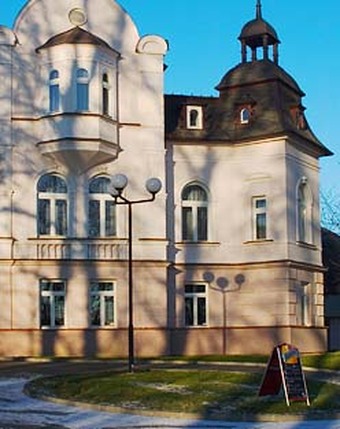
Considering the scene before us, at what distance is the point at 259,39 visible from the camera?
39.6 m

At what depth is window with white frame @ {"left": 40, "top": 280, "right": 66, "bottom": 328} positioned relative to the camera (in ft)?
110

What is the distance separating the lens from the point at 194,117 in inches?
1476

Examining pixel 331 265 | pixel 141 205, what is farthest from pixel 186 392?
pixel 331 265

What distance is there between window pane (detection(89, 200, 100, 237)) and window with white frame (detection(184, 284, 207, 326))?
4306mm

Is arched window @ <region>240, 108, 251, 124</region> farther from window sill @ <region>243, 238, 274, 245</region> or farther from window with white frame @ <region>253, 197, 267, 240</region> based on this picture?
window sill @ <region>243, 238, 274, 245</region>

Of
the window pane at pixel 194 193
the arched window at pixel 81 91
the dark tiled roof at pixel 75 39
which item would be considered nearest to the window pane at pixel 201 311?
the window pane at pixel 194 193

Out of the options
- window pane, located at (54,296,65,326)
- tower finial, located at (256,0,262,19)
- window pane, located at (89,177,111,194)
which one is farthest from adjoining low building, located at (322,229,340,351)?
window pane, located at (54,296,65,326)

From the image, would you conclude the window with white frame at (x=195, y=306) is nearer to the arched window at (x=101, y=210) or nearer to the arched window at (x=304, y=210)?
the arched window at (x=101, y=210)

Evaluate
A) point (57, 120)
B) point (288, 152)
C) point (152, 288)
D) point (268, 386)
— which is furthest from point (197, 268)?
point (268, 386)

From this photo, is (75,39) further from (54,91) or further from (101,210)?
(101,210)

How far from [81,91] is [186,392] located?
17053mm

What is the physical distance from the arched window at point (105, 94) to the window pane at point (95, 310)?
261 inches

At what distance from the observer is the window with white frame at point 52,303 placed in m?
33.6

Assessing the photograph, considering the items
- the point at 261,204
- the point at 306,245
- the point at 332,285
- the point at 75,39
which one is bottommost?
the point at 332,285
